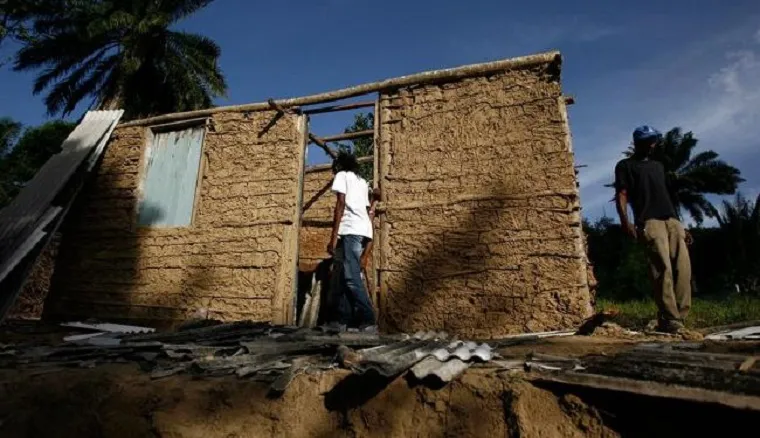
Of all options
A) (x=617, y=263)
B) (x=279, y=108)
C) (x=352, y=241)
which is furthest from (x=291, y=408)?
(x=617, y=263)

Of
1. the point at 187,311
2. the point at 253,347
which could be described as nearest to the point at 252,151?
the point at 187,311

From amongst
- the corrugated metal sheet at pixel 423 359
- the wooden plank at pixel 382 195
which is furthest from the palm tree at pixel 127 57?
the corrugated metal sheet at pixel 423 359

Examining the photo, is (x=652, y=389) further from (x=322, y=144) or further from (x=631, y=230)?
(x=322, y=144)

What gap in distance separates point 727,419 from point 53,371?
136 inches

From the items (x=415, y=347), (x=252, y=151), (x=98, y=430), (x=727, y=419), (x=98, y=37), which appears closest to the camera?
(x=727, y=419)

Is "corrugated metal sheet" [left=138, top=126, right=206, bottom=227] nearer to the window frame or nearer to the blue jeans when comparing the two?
the window frame

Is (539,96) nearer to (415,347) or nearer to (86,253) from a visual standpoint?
(415,347)

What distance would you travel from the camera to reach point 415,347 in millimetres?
2693

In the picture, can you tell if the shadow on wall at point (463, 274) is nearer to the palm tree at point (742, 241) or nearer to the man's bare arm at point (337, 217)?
the man's bare arm at point (337, 217)

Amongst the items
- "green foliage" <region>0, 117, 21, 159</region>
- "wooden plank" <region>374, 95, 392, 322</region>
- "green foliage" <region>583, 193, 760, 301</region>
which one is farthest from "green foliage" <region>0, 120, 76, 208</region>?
"green foliage" <region>583, 193, 760, 301</region>

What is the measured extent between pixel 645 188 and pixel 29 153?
1967cm

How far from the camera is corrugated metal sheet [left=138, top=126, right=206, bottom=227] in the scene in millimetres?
5879

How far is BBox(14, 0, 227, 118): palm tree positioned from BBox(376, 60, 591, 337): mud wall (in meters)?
12.9

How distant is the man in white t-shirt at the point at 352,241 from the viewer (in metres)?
4.28
